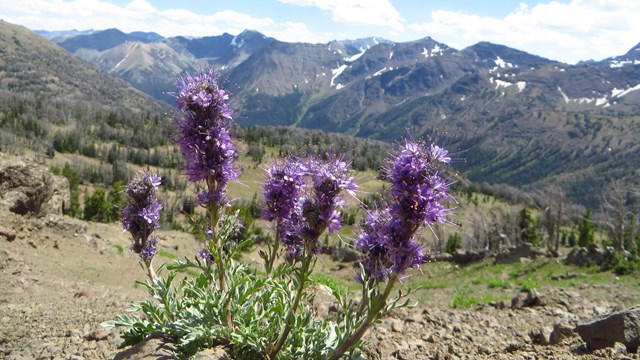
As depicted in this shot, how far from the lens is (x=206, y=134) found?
6.63 metres

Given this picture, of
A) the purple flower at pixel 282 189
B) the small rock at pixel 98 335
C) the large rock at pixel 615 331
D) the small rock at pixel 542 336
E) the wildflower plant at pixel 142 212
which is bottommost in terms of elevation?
the small rock at pixel 98 335

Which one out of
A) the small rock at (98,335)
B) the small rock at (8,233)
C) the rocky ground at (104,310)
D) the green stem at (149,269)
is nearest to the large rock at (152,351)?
the rocky ground at (104,310)

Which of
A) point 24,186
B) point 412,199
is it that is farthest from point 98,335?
point 24,186

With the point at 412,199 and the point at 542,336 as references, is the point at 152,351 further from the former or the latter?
the point at 542,336

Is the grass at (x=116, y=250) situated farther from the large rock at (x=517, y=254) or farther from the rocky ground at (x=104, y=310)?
the large rock at (x=517, y=254)

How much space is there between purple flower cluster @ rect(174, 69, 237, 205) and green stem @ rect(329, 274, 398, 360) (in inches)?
107

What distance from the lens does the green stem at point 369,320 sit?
5.81m

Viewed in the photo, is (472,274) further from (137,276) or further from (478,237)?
(478,237)

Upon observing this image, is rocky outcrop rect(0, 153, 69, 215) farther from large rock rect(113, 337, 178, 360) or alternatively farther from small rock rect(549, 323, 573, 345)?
small rock rect(549, 323, 573, 345)

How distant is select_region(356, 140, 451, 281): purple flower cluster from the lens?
18.6ft

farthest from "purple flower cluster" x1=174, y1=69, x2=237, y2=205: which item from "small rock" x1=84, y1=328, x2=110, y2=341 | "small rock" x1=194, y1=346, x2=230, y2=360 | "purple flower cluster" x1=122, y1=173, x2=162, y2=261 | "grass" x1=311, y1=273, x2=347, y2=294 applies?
"small rock" x1=84, y1=328, x2=110, y2=341

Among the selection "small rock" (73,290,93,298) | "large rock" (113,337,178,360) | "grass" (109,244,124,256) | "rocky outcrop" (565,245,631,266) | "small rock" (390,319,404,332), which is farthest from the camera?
"rocky outcrop" (565,245,631,266)

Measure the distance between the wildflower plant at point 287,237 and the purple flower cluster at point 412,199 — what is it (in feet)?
0.04

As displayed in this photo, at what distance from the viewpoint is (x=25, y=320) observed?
36.6 ft
